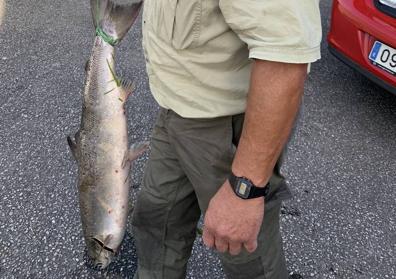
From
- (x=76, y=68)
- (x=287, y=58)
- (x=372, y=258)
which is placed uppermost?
(x=287, y=58)

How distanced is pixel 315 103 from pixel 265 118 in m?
2.73

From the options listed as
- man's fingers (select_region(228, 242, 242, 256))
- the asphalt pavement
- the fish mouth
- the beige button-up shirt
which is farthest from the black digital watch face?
the asphalt pavement

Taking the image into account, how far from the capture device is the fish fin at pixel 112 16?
178 centimetres

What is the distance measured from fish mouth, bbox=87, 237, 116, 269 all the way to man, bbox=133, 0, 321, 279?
8.6 inches

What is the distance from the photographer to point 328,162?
3223 millimetres

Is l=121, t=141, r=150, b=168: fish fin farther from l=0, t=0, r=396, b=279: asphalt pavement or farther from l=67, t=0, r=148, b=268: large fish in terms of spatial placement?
l=0, t=0, r=396, b=279: asphalt pavement

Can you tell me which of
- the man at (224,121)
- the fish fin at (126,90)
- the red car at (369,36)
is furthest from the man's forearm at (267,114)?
the red car at (369,36)

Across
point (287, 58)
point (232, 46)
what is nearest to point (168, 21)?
point (232, 46)

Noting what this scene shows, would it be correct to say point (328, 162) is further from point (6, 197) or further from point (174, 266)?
point (6, 197)

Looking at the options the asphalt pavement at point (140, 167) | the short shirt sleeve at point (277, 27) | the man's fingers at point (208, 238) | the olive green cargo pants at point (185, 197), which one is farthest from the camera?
the asphalt pavement at point (140, 167)

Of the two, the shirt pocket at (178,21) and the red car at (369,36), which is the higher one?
the shirt pocket at (178,21)

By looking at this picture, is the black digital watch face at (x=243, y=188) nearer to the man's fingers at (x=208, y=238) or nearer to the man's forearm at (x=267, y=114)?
the man's forearm at (x=267, y=114)

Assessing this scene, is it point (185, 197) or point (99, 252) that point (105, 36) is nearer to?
point (185, 197)

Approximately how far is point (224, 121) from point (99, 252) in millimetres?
986
